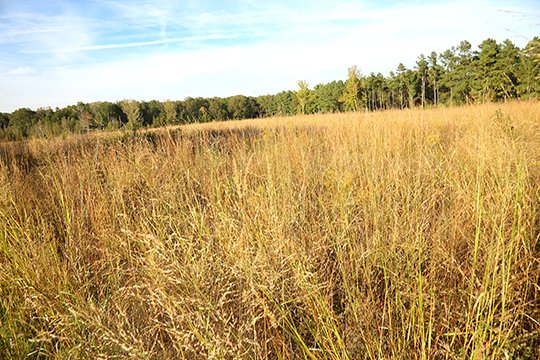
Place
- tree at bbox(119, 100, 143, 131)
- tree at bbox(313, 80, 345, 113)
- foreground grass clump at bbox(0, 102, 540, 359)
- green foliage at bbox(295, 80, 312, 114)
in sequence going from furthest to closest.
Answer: tree at bbox(313, 80, 345, 113) → tree at bbox(119, 100, 143, 131) → green foliage at bbox(295, 80, 312, 114) → foreground grass clump at bbox(0, 102, 540, 359)

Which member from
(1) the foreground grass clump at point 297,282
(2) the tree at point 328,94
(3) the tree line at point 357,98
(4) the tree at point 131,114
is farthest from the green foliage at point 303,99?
(2) the tree at point 328,94

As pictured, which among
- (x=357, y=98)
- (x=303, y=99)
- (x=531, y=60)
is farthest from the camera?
(x=357, y=98)

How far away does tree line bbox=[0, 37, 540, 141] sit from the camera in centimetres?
438

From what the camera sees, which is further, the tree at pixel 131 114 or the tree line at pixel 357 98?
the tree at pixel 131 114

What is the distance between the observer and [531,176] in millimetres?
2047

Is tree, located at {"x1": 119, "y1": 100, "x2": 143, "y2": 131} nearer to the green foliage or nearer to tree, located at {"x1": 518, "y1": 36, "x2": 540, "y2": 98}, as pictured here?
the green foliage

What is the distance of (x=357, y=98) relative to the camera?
7.96 meters

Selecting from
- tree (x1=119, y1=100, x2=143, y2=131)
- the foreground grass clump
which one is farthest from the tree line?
the foreground grass clump

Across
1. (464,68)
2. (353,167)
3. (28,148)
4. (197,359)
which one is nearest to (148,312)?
(197,359)

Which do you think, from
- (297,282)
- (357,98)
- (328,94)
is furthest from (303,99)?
(328,94)

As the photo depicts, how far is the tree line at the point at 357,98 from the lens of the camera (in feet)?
14.4

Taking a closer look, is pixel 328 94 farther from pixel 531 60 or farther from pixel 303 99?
pixel 531 60

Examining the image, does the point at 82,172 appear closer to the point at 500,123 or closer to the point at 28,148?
the point at 28,148

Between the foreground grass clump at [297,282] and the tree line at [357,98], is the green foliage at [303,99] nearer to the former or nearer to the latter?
Answer: the tree line at [357,98]
